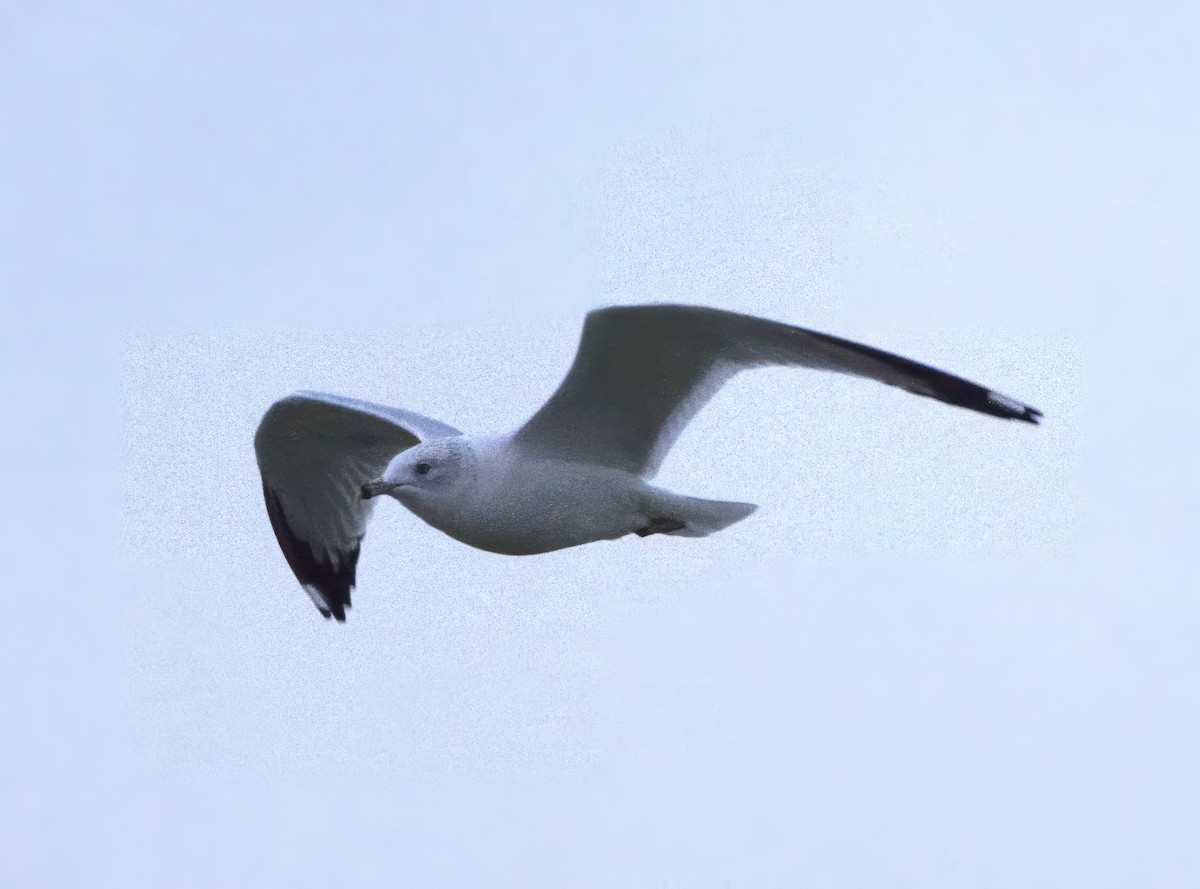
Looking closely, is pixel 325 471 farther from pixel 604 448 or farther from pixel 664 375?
pixel 664 375

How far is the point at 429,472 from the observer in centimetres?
676

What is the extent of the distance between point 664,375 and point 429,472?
3.14 ft

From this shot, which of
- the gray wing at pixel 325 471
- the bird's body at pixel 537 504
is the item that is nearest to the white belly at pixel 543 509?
the bird's body at pixel 537 504

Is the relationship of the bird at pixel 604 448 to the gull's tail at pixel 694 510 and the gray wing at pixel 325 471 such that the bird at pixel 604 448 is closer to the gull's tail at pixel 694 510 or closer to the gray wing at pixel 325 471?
the gull's tail at pixel 694 510

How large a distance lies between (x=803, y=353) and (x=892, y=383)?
13.9 inches

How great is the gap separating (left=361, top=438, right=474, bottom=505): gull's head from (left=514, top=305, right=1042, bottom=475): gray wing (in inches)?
9.8

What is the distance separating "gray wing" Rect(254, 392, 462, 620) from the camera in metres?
7.99

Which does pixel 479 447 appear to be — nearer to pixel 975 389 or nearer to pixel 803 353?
pixel 803 353

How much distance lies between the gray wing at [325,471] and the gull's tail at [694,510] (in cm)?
119

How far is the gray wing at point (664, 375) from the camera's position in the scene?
6.02m

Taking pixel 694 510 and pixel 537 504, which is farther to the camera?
pixel 694 510

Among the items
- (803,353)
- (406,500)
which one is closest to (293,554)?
(406,500)

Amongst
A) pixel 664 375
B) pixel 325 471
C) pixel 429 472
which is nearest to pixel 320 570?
pixel 325 471

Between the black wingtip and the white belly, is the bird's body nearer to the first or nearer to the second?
the white belly
